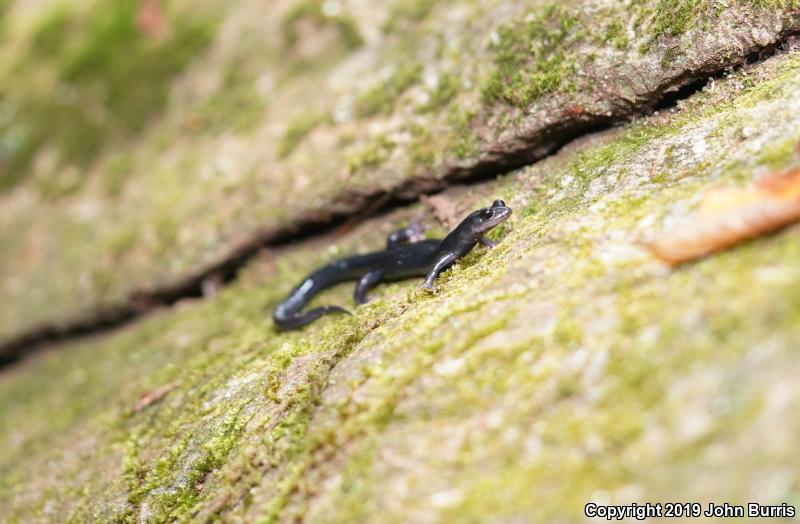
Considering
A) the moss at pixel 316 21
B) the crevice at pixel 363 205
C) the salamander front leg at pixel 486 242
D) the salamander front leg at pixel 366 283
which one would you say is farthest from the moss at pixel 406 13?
the salamander front leg at pixel 486 242

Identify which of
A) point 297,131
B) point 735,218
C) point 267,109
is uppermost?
point 267,109

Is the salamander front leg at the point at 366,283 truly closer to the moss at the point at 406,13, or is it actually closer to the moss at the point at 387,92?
the moss at the point at 387,92

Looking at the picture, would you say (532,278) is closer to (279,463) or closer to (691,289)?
(691,289)

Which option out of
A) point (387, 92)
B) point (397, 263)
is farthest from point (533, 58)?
point (397, 263)

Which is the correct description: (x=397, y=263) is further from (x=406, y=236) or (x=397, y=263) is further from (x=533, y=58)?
(x=533, y=58)

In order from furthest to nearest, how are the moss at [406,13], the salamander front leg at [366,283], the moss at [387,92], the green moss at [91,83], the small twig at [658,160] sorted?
the green moss at [91,83]
the moss at [406,13]
the moss at [387,92]
the salamander front leg at [366,283]
the small twig at [658,160]

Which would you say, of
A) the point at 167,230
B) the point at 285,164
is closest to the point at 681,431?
the point at 285,164

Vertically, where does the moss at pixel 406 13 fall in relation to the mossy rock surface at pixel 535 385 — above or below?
above
